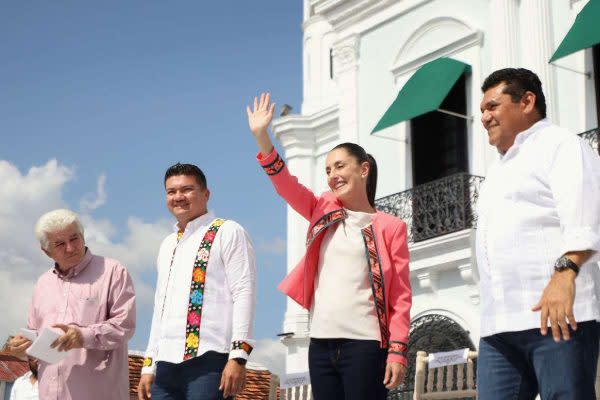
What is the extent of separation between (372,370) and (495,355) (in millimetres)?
685

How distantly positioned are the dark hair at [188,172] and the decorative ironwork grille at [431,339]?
9726mm

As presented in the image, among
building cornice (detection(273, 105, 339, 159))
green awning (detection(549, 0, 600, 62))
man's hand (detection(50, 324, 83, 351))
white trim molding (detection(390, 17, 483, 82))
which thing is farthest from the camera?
building cornice (detection(273, 105, 339, 159))

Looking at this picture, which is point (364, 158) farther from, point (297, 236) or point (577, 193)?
point (297, 236)

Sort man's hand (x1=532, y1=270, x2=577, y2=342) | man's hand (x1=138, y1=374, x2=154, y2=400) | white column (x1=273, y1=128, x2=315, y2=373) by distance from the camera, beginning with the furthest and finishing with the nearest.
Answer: white column (x1=273, y1=128, x2=315, y2=373) < man's hand (x1=138, y1=374, x2=154, y2=400) < man's hand (x1=532, y1=270, x2=577, y2=342)

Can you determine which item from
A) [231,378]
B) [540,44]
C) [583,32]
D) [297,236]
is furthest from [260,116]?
[297,236]

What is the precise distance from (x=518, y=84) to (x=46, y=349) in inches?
99.7

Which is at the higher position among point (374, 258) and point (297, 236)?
point (297, 236)

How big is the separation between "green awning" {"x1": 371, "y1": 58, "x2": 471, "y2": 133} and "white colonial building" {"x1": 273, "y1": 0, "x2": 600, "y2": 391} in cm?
2

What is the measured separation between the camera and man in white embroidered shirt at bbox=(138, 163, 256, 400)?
454 cm

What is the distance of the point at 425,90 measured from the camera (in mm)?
14938

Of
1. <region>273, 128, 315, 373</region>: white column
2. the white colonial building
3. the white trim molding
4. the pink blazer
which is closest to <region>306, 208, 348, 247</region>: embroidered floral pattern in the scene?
the pink blazer

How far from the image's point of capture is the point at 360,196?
15.1ft

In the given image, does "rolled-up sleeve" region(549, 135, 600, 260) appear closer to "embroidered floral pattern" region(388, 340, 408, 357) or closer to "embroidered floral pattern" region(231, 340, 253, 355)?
"embroidered floral pattern" region(388, 340, 408, 357)

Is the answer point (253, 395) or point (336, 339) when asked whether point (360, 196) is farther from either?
point (253, 395)
